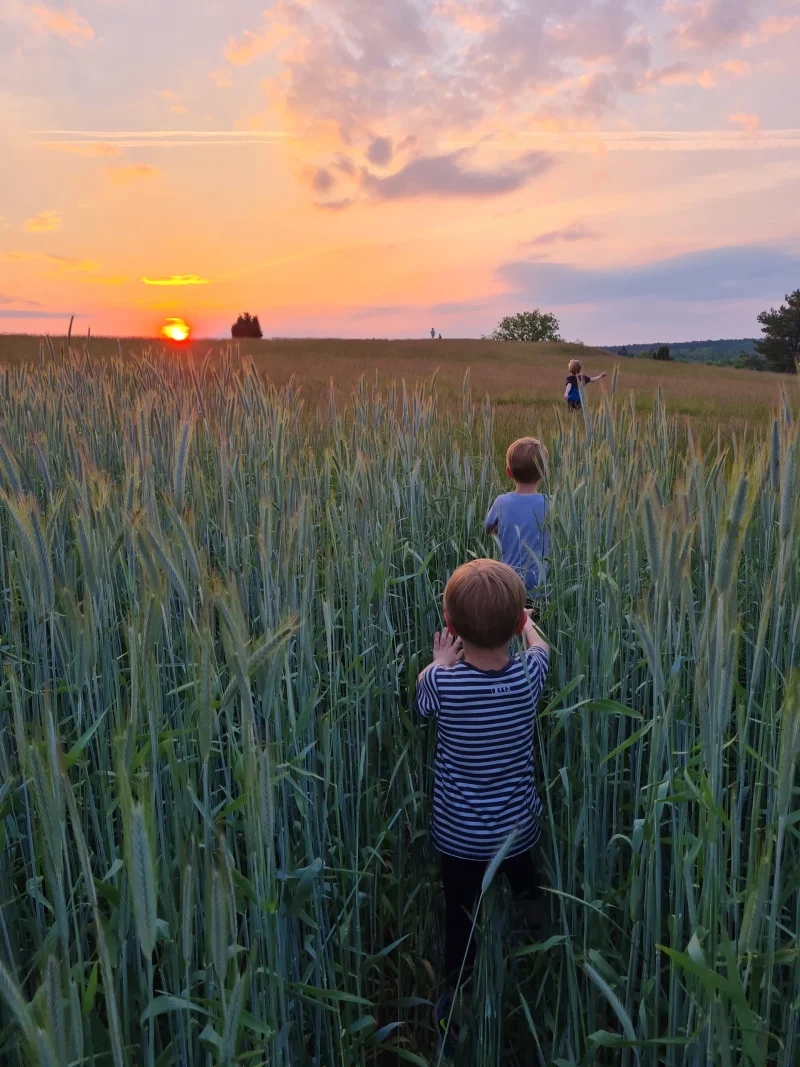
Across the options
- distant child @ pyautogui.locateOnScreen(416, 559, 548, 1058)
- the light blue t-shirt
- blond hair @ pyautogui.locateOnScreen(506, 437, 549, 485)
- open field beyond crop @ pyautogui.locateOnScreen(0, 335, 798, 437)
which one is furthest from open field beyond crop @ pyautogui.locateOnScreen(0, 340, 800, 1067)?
open field beyond crop @ pyautogui.locateOnScreen(0, 335, 798, 437)

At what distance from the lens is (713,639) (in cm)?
82

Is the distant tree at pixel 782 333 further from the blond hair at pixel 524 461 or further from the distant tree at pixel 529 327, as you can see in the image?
the blond hair at pixel 524 461

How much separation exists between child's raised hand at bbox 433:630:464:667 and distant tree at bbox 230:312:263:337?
46480 millimetres

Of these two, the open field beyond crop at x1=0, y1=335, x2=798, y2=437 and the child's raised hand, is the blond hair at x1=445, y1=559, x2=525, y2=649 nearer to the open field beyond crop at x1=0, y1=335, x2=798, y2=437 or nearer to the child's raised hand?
the child's raised hand

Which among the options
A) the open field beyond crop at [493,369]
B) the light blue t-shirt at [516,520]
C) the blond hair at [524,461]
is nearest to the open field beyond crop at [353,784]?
the light blue t-shirt at [516,520]

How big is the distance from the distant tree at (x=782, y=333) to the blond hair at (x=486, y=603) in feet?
160

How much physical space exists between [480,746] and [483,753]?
0.6 inches

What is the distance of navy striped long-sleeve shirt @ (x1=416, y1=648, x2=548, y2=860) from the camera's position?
1587mm

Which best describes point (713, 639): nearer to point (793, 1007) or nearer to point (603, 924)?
point (793, 1007)

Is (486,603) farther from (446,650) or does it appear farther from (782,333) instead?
(782,333)

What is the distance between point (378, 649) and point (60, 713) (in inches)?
27.5

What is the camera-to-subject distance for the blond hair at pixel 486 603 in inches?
61.2

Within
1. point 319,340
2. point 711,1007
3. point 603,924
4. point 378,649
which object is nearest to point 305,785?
point 378,649

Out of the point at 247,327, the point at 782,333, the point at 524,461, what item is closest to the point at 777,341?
the point at 782,333
